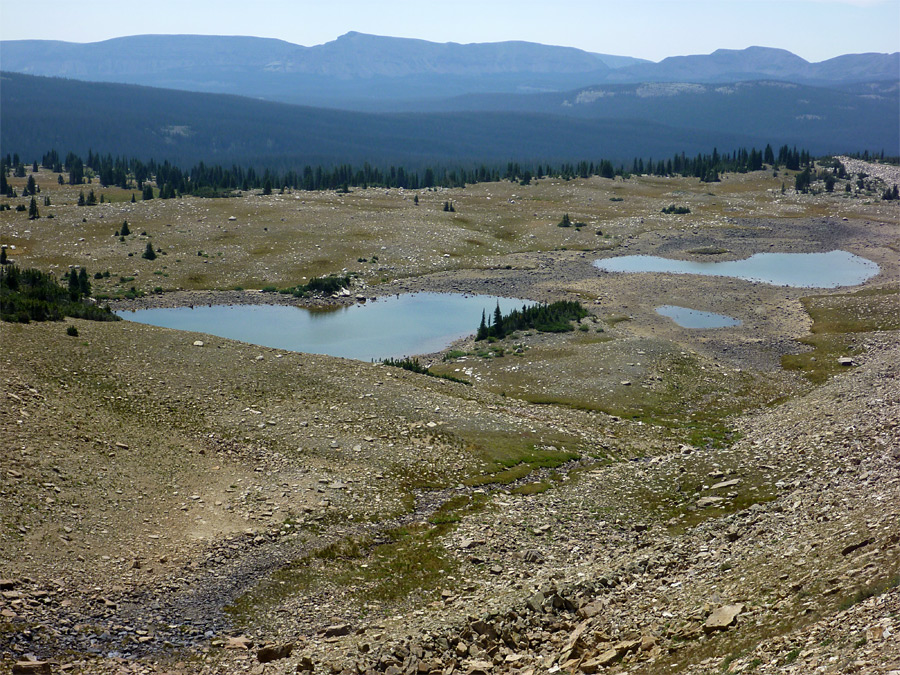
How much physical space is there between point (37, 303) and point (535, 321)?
27624 millimetres

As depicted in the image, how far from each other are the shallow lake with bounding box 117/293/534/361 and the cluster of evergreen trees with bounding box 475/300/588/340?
3.33 meters

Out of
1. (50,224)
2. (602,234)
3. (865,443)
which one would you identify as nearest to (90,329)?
(865,443)

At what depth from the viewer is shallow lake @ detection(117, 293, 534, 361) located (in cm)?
5091

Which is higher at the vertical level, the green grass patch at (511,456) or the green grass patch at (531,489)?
the green grass patch at (511,456)

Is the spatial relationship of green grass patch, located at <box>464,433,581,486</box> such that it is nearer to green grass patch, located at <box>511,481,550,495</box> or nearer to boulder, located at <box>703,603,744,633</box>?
green grass patch, located at <box>511,481,550,495</box>

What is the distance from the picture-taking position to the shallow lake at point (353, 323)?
167 feet

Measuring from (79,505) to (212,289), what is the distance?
151ft

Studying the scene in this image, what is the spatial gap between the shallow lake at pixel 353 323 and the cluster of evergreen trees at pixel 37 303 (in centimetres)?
1095

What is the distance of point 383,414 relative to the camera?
29703 mm

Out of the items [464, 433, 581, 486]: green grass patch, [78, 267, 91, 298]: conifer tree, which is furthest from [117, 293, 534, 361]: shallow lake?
[464, 433, 581, 486]: green grass patch

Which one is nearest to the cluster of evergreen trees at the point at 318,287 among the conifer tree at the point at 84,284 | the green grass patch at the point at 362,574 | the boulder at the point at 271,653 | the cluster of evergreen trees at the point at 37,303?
the conifer tree at the point at 84,284

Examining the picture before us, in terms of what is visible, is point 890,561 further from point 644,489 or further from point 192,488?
point 192,488

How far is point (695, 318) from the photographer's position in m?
56.4

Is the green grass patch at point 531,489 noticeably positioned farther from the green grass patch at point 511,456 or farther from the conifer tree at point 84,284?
the conifer tree at point 84,284
